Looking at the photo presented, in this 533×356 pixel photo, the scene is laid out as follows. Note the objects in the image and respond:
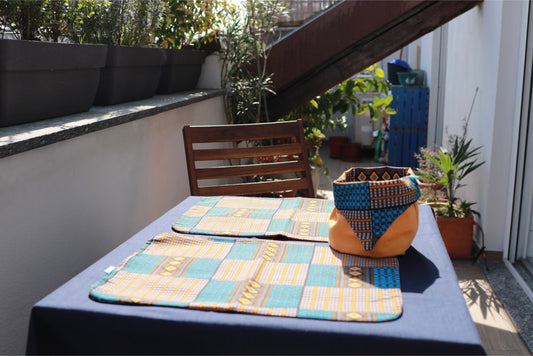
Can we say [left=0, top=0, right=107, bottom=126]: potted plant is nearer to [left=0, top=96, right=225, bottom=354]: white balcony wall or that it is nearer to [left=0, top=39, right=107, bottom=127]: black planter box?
[left=0, top=39, right=107, bottom=127]: black planter box

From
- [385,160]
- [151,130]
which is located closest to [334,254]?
[151,130]

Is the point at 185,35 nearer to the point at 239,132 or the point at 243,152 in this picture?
the point at 239,132

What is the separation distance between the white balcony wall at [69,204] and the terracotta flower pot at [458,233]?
1.87 metres

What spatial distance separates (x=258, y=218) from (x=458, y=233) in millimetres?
2353

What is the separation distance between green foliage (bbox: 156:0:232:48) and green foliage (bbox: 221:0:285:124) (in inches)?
3.8

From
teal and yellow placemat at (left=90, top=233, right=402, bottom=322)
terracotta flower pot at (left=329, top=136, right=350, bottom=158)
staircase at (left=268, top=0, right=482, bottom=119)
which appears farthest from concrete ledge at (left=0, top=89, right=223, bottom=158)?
terracotta flower pot at (left=329, top=136, right=350, bottom=158)

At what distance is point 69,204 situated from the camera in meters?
1.89

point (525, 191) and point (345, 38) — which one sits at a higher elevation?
point (345, 38)

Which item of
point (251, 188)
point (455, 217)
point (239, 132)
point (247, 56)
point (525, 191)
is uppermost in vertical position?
point (247, 56)

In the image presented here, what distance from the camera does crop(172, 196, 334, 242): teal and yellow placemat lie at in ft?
5.27

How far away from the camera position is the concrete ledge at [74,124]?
160 centimetres

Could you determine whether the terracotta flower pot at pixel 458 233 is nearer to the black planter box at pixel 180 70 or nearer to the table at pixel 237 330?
the black planter box at pixel 180 70

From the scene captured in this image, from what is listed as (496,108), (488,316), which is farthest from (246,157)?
(496,108)

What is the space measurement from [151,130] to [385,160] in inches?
204
